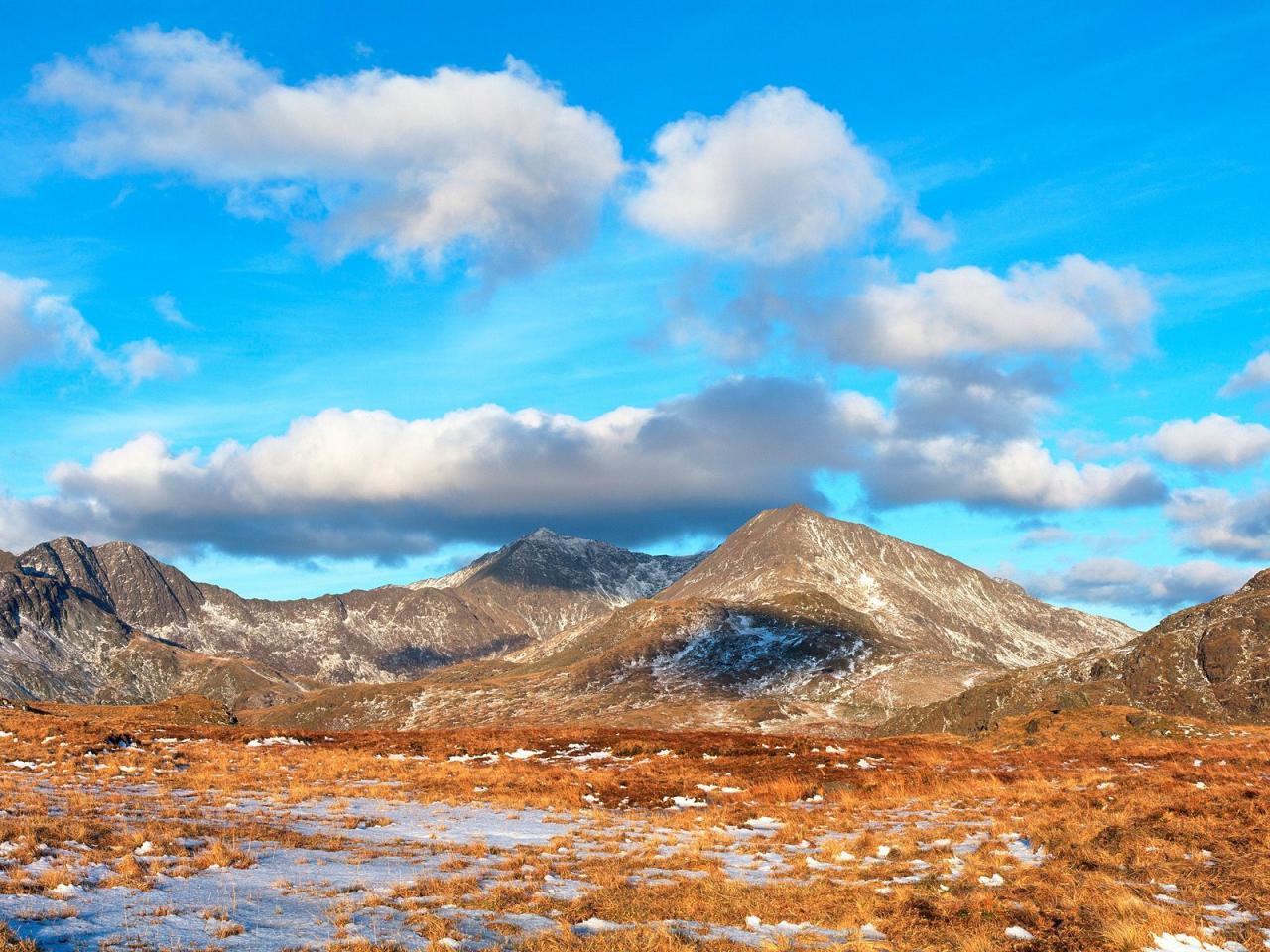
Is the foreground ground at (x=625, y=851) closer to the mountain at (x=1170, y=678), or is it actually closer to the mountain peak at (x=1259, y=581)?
the mountain at (x=1170, y=678)

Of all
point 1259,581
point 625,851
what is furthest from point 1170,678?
point 625,851

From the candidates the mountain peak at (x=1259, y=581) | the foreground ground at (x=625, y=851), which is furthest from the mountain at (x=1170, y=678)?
the foreground ground at (x=625, y=851)

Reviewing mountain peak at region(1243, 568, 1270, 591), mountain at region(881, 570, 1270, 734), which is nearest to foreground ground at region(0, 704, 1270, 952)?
mountain at region(881, 570, 1270, 734)

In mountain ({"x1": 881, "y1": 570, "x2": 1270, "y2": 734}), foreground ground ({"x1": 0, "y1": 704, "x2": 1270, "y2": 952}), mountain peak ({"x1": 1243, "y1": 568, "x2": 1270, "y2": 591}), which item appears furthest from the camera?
mountain peak ({"x1": 1243, "y1": 568, "x2": 1270, "y2": 591})

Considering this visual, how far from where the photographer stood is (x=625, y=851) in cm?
2289

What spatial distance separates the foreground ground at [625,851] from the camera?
572 inches

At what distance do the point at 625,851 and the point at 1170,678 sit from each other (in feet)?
399

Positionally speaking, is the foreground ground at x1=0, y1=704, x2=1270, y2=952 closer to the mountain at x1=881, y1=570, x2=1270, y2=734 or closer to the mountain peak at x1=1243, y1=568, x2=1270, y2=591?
the mountain at x1=881, y1=570, x2=1270, y2=734

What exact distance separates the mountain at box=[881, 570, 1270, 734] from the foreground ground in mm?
72495

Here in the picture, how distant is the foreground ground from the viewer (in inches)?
572

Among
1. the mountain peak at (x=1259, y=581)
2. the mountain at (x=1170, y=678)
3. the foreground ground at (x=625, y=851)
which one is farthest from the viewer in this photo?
the mountain peak at (x=1259, y=581)

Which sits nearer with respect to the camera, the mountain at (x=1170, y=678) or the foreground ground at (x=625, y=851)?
the foreground ground at (x=625, y=851)

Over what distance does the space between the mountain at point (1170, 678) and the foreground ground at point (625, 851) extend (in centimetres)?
7250

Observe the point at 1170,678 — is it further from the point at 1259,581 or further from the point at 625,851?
the point at 625,851
